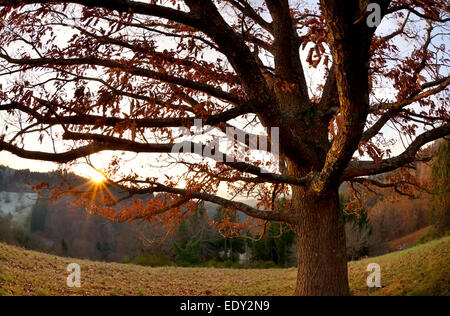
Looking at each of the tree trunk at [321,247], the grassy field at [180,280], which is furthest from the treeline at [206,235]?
the tree trunk at [321,247]

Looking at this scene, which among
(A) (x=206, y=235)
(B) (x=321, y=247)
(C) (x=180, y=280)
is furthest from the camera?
(A) (x=206, y=235)

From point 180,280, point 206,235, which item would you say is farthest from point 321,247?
point 206,235

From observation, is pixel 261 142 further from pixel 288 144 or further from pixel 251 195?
pixel 251 195

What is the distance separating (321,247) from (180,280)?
11137mm

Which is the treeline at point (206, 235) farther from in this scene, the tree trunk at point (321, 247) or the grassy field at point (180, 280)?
the tree trunk at point (321, 247)

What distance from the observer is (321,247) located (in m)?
5.63

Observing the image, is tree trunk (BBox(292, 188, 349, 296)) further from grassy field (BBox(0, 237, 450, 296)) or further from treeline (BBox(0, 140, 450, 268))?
treeline (BBox(0, 140, 450, 268))

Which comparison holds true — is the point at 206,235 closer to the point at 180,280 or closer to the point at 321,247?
the point at 180,280

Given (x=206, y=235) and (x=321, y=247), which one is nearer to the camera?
(x=321, y=247)

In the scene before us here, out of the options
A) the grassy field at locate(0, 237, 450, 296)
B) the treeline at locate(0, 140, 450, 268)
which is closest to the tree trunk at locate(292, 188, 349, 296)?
the grassy field at locate(0, 237, 450, 296)

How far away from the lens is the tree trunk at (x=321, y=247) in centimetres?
556

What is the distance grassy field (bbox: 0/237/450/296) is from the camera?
9625mm
